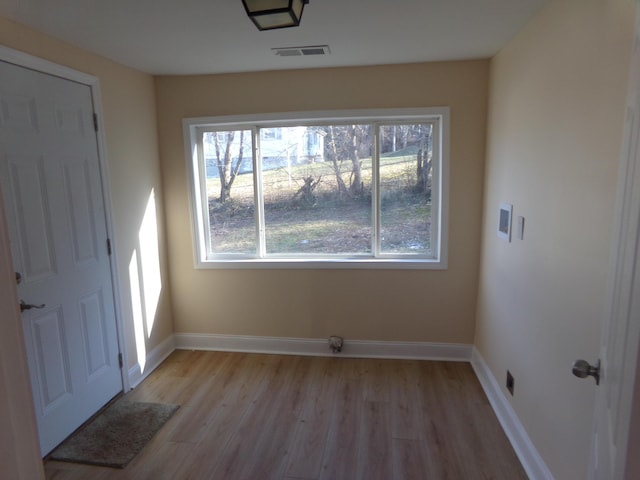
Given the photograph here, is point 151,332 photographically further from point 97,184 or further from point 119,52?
point 119,52

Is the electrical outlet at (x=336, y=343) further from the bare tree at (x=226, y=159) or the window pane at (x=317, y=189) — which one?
the bare tree at (x=226, y=159)

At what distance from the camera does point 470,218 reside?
9.91 ft

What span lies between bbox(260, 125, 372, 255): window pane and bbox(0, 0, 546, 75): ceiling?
0.59 meters

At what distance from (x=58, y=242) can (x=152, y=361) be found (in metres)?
1.38

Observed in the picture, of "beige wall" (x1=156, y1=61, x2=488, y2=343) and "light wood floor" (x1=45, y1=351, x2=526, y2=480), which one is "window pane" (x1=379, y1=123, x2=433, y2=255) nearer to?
"beige wall" (x1=156, y1=61, x2=488, y2=343)

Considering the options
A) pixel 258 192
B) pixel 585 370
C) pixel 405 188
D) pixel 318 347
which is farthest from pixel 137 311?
pixel 585 370

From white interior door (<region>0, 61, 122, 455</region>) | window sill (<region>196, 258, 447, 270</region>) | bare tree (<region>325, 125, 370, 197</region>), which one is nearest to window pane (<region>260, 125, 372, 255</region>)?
bare tree (<region>325, 125, 370, 197</region>)

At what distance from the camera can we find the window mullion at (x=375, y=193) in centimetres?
313

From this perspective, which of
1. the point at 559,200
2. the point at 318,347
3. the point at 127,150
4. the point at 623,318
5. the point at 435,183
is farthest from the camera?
the point at 318,347

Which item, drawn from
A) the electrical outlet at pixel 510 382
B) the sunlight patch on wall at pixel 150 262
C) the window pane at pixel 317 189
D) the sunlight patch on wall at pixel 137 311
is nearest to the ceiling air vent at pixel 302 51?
the window pane at pixel 317 189

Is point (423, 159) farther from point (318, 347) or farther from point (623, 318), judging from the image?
point (623, 318)

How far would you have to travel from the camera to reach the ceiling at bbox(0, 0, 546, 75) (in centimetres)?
189

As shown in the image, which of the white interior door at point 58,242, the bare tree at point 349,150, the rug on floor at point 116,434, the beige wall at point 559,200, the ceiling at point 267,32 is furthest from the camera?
the bare tree at point 349,150

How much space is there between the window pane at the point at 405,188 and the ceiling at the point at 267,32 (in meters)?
0.57
